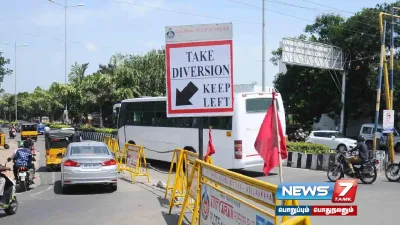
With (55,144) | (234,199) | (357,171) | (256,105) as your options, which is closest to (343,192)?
(234,199)

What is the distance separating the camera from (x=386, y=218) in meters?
9.19

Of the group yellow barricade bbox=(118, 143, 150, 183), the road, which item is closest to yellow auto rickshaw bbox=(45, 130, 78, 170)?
the road

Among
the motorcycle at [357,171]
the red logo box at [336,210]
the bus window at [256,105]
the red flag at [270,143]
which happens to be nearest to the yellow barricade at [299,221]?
the red logo box at [336,210]

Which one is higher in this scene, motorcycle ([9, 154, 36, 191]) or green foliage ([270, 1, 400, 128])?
green foliage ([270, 1, 400, 128])

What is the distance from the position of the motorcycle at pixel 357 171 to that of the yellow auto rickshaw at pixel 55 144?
1112 cm

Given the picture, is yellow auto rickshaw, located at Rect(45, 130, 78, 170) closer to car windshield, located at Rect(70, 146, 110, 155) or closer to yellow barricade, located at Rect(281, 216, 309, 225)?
car windshield, located at Rect(70, 146, 110, 155)

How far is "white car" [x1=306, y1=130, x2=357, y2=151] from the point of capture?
99.1ft

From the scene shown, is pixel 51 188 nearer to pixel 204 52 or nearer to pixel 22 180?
pixel 22 180

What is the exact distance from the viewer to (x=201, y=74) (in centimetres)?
728

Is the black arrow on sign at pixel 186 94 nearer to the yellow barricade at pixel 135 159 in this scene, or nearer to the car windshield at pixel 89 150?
the car windshield at pixel 89 150

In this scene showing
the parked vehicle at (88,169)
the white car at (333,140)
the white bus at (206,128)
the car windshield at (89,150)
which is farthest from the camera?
the white car at (333,140)

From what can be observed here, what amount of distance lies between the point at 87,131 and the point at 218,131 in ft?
81.2

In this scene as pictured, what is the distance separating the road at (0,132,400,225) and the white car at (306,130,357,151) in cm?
1486

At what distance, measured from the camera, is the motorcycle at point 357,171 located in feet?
49.6
